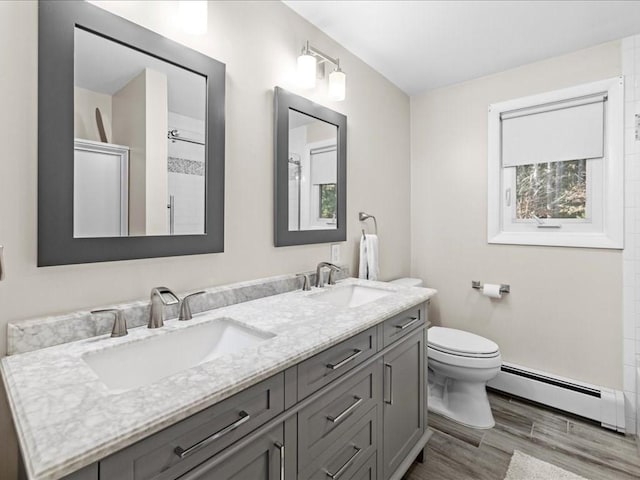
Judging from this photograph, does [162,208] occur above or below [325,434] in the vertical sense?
above

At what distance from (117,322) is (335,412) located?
0.75 m

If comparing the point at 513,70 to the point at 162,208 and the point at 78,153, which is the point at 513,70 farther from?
the point at 78,153

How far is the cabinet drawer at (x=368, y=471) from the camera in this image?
1.25 m

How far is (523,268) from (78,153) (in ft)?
8.72

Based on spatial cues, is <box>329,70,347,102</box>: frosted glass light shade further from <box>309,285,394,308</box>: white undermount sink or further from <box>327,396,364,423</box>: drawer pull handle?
<box>327,396,364,423</box>: drawer pull handle

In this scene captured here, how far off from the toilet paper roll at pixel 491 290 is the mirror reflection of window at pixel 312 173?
133 cm

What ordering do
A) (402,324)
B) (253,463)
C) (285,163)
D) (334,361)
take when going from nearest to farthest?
(253,463), (334,361), (402,324), (285,163)

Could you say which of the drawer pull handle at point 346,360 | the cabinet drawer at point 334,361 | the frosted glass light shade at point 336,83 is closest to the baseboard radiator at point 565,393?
the cabinet drawer at point 334,361

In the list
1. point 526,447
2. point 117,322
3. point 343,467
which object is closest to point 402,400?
point 343,467

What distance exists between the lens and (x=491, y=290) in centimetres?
250

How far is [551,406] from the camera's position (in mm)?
2244

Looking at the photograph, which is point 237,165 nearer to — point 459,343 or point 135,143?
point 135,143

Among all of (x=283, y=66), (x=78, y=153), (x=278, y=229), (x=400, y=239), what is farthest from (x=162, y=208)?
(x=400, y=239)

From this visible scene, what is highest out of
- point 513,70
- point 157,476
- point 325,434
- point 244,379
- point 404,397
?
point 513,70
